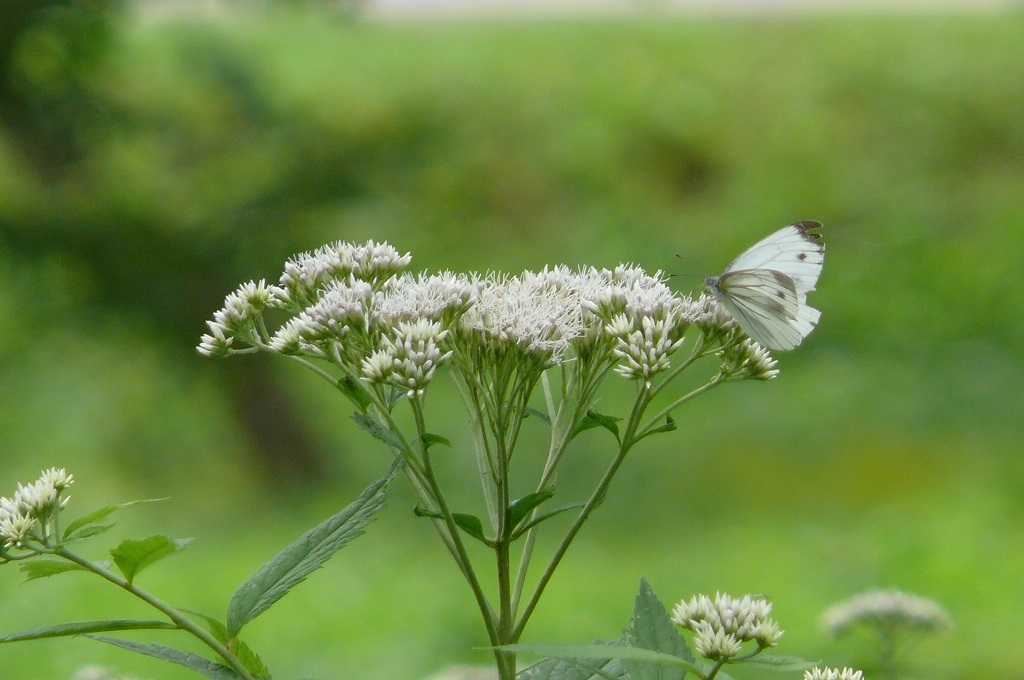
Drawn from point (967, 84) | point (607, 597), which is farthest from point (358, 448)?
point (967, 84)

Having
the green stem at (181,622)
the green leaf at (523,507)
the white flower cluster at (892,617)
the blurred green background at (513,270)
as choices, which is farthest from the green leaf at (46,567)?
the blurred green background at (513,270)

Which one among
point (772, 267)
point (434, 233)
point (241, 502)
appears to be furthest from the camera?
point (434, 233)

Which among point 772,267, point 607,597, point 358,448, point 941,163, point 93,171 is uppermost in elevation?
point 941,163

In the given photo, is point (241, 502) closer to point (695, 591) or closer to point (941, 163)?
point (695, 591)

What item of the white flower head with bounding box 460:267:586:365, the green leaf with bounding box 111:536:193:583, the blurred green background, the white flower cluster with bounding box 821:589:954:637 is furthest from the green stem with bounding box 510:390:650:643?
the blurred green background

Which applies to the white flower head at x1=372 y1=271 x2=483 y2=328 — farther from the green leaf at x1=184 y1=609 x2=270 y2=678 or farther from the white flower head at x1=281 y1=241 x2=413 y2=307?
the green leaf at x1=184 y1=609 x2=270 y2=678

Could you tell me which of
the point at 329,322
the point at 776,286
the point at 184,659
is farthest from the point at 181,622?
the point at 776,286

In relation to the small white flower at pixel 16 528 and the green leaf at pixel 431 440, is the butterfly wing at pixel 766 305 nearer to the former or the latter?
the green leaf at pixel 431 440
